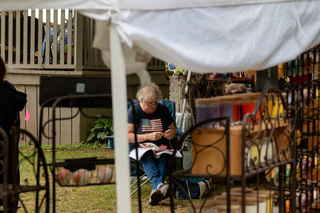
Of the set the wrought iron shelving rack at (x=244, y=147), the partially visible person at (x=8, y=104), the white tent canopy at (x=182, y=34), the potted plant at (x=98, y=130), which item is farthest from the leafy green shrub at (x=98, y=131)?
the white tent canopy at (x=182, y=34)

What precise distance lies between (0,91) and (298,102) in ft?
7.80

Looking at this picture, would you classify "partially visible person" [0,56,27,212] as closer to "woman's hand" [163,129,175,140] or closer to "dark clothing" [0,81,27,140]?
"dark clothing" [0,81,27,140]

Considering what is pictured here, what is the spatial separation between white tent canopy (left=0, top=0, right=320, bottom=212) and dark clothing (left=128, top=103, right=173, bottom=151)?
2.47 meters

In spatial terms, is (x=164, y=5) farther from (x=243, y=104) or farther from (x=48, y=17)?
(x=48, y=17)

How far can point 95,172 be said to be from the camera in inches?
148

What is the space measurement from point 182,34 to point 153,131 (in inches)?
107

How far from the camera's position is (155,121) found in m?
5.74

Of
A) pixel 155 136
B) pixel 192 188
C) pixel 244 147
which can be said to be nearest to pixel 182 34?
pixel 244 147

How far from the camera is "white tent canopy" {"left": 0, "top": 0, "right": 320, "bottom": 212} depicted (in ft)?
9.56

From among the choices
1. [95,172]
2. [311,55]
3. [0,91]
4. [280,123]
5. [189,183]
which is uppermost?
[311,55]

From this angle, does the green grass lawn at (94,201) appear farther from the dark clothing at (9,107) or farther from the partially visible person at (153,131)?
the dark clothing at (9,107)

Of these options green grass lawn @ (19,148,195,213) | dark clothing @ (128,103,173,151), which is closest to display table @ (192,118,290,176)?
green grass lawn @ (19,148,195,213)

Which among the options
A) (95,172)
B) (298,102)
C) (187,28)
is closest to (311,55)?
(298,102)

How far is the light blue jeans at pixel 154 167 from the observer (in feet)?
18.2
